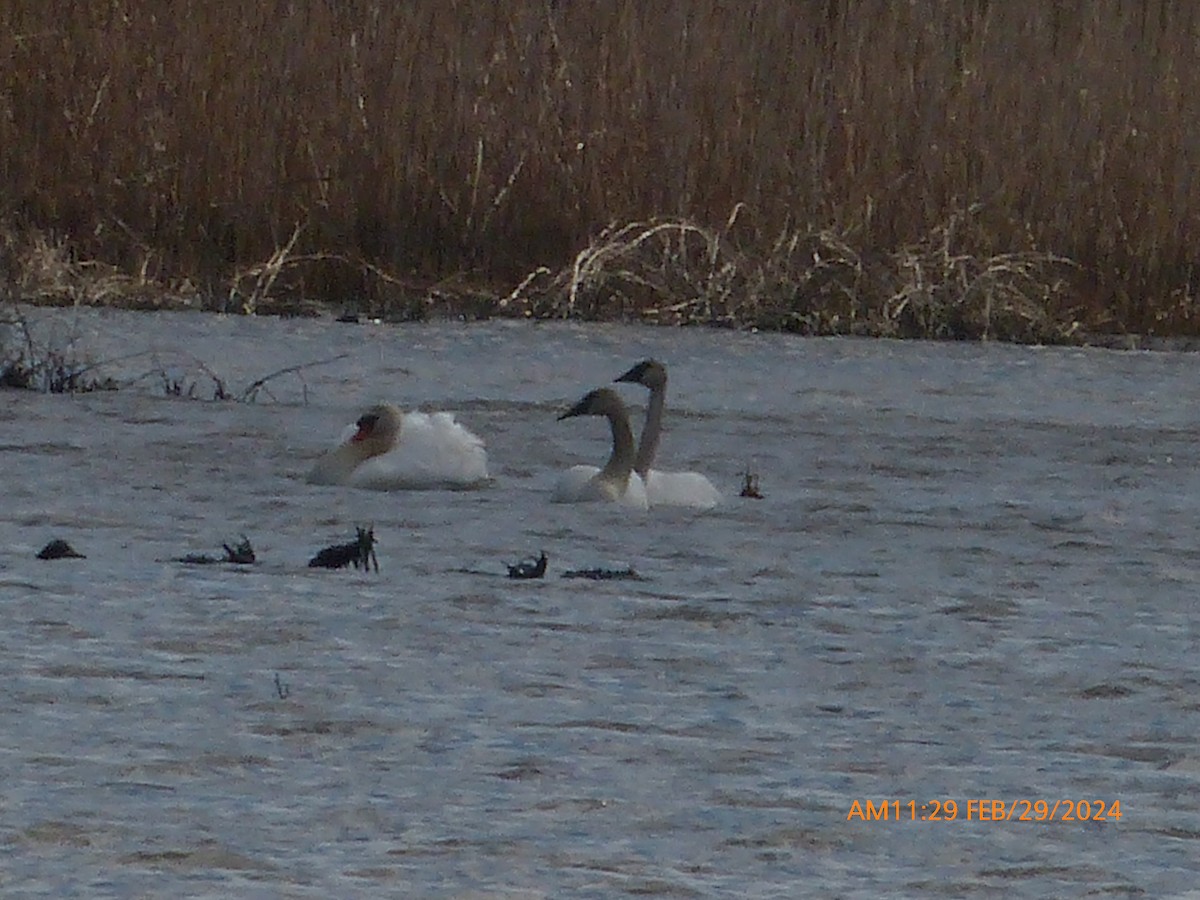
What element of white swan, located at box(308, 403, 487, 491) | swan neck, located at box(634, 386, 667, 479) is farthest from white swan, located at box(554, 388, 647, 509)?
white swan, located at box(308, 403, 487, 491)

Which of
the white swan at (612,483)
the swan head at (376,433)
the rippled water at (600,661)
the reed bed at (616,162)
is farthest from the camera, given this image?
the reed bed at (616,162)

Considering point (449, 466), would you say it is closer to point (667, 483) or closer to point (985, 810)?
point (667, 483)

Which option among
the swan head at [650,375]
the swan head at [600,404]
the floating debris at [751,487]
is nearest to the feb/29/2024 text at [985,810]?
the floating debris at [751,487]

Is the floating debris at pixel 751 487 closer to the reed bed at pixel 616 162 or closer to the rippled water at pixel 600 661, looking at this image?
the rippled water at pixel 600 661

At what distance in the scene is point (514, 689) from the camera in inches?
189

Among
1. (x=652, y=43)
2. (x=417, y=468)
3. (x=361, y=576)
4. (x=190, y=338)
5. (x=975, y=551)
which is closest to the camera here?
(x=361, y=576)

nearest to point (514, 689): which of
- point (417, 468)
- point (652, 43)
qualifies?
point (417, 468)

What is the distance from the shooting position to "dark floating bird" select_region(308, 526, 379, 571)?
233 inches

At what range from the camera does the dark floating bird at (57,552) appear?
5934 millimetres

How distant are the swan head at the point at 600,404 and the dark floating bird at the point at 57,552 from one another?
2.03 meters

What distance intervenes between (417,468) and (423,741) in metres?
2.86

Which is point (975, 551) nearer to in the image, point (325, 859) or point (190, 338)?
point (325, 859)

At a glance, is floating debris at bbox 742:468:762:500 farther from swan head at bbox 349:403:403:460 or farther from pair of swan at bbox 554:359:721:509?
swan head at bbox 349:403:403:460

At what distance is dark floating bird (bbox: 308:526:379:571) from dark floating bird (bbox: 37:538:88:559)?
443mm
